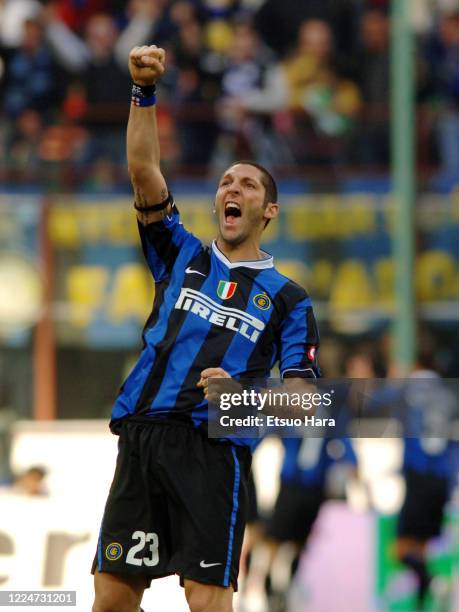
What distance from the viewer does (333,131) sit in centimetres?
1228

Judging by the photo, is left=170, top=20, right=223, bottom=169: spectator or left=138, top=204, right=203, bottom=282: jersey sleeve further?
left=170, top=20, right=223, bottom=169: spectator

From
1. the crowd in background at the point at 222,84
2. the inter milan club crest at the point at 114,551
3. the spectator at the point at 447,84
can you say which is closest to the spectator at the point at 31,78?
the crowd in background at the point at 222,84

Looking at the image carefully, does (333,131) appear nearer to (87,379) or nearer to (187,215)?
(187,215)

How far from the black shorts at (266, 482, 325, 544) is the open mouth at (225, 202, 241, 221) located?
390 cm

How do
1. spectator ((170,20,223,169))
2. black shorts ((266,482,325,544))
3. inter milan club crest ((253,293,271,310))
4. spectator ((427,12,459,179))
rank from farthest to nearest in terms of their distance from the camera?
spectator ((170,20,223,169)) → spectator ((427,12,459,179)) → black shorts ((266,482,325,544)) → inter milan club crest ((253,293,271,310))

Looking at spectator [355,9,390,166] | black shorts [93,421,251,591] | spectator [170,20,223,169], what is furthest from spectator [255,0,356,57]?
black shorts [93,421,251,591]

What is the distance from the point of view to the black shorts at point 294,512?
8.71m

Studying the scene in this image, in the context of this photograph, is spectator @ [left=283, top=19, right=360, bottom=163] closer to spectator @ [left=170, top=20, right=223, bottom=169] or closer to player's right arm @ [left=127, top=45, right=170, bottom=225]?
spectator @ [left=170, top=20, right=223, bottom=169]

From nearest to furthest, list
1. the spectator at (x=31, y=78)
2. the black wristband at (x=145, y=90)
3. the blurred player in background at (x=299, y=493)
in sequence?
the black wristband at (x=145, y=90)
the blurred player in background at (x=299, y=493)
the spectator at (x=31, y=78)

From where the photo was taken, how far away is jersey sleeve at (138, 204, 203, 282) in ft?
17.1

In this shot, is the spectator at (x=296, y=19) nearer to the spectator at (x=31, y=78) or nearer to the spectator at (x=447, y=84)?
the spectator at (x=447, y=84)

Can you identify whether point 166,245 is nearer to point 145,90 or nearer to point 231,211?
point 231,211

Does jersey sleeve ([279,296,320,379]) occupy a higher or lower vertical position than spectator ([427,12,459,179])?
lower

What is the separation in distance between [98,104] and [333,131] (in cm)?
207
